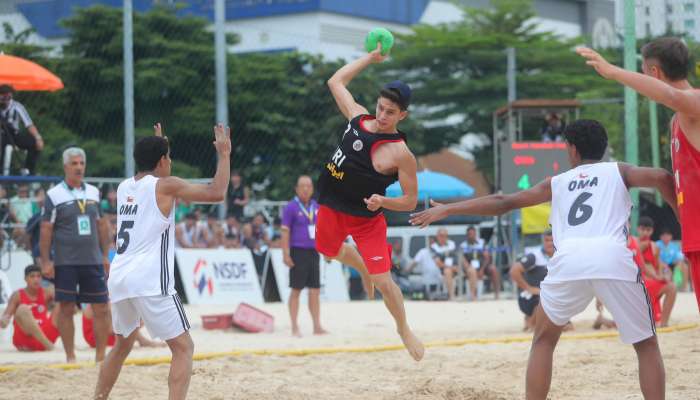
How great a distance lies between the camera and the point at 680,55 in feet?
16.8

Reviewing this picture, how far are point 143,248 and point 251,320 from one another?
20.8ft

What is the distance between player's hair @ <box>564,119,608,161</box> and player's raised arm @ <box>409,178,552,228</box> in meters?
0.23

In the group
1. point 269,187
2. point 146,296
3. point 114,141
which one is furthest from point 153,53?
point 146,296

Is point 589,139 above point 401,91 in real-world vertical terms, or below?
below

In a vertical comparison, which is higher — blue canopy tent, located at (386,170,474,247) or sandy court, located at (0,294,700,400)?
blue canopy tent, located at (386,170,474,247)

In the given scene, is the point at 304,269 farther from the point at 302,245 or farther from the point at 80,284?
the point at 80,284

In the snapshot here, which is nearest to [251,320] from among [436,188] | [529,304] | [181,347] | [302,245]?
[302,245]

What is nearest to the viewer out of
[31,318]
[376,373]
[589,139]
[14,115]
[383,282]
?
[589,139]

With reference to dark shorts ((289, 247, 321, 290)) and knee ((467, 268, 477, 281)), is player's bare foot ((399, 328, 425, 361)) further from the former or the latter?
knee ((467, 268, 477, 281))

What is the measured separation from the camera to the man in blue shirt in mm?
18375

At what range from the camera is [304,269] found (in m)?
11.8

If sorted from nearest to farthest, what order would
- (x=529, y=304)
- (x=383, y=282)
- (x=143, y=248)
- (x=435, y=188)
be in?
(x=143, y=248) < (x=383, y=282) < (x=529, y=304) < (x=435, y=188)

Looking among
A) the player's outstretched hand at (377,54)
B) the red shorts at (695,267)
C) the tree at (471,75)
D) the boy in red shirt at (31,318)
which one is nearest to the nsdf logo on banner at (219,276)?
the boy in red shirt at (31,318)

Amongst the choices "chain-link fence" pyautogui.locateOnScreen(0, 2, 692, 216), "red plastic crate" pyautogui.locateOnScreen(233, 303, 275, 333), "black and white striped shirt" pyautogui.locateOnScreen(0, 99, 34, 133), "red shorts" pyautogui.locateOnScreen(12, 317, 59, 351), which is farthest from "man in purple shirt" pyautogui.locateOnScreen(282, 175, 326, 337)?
"chain-link fence" pyautogui.locateOnScreen(0, 2, 692, 216)
